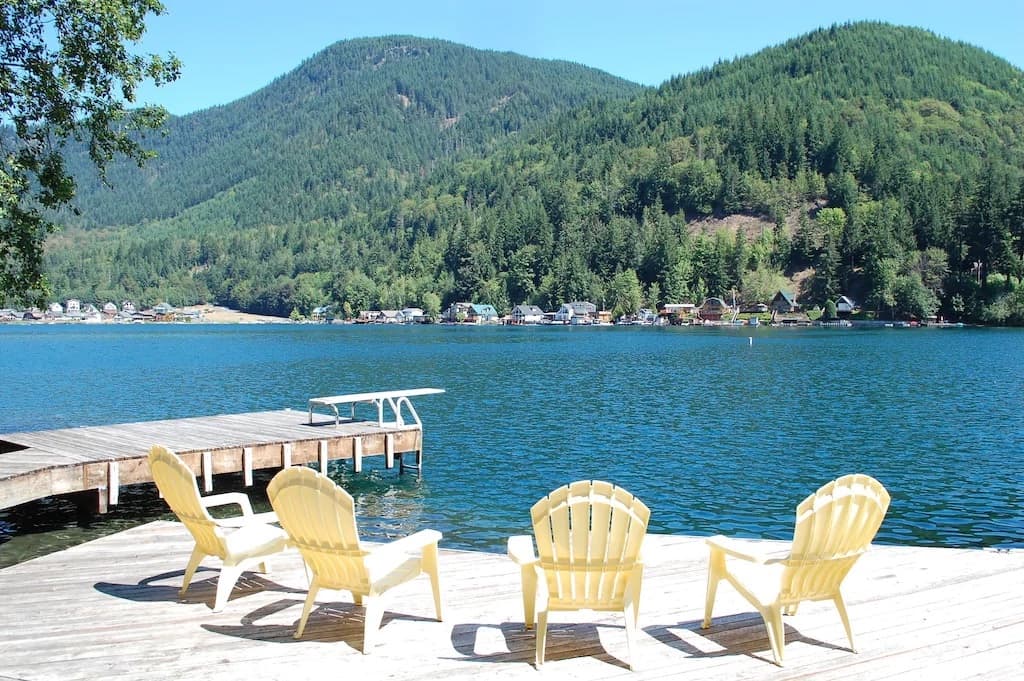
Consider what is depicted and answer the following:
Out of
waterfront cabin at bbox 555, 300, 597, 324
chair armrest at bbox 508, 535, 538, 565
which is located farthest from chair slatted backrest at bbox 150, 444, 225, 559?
waterfront cabin at bbox 555, 300, 597, 324

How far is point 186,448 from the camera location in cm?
1509

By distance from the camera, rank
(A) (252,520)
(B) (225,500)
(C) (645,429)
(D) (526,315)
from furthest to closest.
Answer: (D) (526,315) < (C) (645,429) < (B) (225,500) < (A) (252,520)

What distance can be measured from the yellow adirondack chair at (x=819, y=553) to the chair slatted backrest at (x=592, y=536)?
0.89m

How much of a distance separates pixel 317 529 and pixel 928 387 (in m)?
38.7

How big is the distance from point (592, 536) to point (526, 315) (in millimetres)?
160713

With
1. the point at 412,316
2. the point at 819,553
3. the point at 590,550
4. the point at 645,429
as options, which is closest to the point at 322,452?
the point at 590,550

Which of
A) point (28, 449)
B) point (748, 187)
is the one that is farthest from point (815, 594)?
point (748, 187)

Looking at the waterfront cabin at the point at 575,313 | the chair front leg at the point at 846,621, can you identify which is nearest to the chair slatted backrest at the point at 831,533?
the chair front leg at the point at 846,621

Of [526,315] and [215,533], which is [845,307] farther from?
[215,533]

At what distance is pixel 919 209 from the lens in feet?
461

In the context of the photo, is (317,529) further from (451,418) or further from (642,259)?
(642,259)

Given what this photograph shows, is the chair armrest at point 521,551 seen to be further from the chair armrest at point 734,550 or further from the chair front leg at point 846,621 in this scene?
the chair front leg at point 846,621

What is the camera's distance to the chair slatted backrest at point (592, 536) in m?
5.90

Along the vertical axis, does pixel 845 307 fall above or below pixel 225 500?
above
